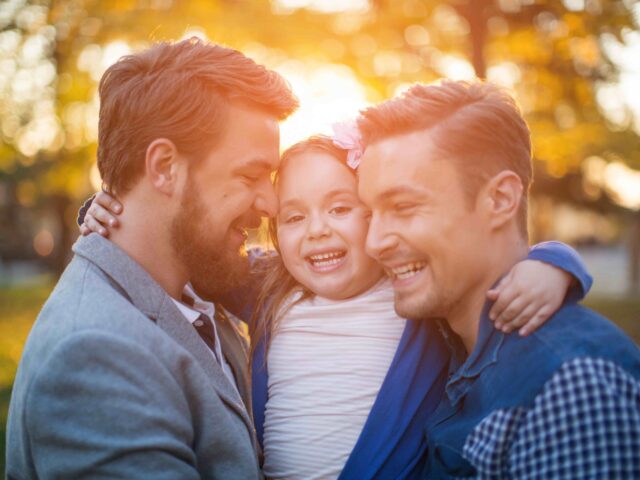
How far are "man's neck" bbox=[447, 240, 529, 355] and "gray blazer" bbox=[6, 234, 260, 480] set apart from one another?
3.19 ft

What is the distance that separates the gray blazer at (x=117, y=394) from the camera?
2.01m

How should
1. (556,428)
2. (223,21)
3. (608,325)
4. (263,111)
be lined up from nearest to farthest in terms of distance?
1. (556,428)
2. (608,325)
3. (263,111)
4. (223,21)

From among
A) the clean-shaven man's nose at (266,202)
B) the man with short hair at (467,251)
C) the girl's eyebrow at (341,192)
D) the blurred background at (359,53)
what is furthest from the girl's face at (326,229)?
the blurred background at (359,53)

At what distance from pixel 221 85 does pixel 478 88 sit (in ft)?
3.70

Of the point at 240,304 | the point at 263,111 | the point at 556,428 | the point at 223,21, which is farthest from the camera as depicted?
the point at 223,21

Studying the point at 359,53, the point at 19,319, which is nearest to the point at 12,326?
the point at 19,319

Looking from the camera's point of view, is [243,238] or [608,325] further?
[243,238]

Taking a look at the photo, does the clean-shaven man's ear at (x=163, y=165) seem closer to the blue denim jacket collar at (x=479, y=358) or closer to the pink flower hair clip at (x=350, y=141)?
the pink flower hair clip at (x=350, y=141)

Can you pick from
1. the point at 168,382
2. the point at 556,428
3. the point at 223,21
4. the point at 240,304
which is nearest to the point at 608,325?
the point at 556,428

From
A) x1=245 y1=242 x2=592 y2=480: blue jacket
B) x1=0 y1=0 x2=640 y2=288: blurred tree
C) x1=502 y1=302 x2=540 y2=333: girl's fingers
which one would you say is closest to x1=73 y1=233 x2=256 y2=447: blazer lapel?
x1=245 y1=242 x2=592 y2=480: blue jacket

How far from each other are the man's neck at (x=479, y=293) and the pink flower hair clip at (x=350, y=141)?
33.2 inches

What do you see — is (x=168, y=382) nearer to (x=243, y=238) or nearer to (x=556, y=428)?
(x=243, y=238)

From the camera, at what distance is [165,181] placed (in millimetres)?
2818

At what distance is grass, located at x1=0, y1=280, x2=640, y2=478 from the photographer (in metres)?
8.15
